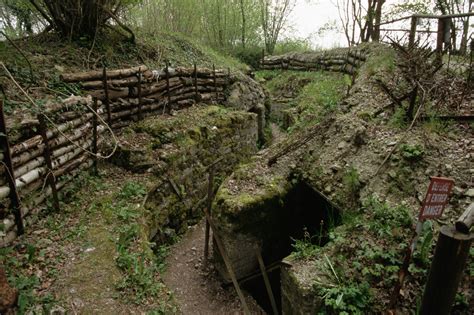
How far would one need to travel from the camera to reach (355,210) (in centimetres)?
457

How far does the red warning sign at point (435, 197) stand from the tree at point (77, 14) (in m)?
7.98

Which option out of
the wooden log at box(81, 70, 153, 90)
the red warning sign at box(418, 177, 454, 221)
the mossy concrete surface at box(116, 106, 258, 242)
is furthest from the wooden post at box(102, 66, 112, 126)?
the red warning sign at box(418, 177, 454, 221)

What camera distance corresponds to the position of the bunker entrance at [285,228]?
217 inches

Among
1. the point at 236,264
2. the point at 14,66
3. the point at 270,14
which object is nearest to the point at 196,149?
the point at 236,264

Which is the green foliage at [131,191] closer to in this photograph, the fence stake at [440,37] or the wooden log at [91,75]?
the wooden log at [91,75]

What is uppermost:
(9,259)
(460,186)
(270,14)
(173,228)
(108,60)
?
(270,14)

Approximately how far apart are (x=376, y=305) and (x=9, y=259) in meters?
3.94

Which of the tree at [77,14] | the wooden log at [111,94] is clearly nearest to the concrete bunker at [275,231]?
the wooden log at [111,94]

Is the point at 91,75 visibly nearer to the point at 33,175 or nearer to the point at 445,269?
the point at 33,175

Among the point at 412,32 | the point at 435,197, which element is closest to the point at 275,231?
the point at 435,197

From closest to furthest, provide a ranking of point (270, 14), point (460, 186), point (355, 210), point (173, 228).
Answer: point (460, 186)
point (355, 210)
point (173, 228)
point (270, 14)

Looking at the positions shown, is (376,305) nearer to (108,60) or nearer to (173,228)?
(173,228)

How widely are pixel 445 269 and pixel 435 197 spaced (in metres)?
0.55

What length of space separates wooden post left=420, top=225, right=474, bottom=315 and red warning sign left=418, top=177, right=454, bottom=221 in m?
0.23
